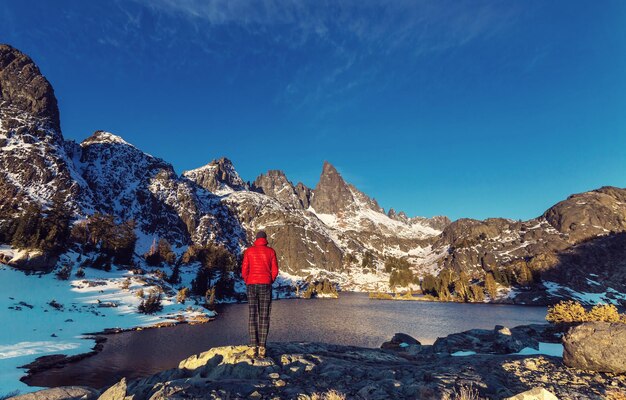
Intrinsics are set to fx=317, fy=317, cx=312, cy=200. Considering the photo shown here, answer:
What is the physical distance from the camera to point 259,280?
12.7 metres

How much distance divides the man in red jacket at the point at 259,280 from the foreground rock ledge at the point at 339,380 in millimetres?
1551

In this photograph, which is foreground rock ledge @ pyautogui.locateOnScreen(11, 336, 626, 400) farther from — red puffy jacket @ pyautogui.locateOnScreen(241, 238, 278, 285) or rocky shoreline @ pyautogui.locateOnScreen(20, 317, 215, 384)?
rocky shoreline @ pyautogui.locateOnScreen(20, 317, 215, 384)

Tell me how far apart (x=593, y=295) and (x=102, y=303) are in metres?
168

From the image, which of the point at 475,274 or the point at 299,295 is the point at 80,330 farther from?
the point at 475,274

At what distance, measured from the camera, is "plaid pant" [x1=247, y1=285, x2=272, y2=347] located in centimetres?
1288

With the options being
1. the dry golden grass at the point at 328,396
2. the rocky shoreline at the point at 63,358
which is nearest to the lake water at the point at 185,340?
the rocky shoreline at the point at 63,358

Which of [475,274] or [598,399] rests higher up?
[475,274]

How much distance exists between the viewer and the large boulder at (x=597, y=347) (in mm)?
11898

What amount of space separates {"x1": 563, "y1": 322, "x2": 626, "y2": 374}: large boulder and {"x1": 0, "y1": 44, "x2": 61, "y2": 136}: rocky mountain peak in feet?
735

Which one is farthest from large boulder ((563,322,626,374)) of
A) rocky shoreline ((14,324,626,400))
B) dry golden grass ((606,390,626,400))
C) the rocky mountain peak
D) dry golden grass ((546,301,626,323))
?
the rocky mountain peak

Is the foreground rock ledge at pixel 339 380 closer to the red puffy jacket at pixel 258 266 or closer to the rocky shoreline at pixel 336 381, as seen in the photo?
the rocky shoreline at pixel 336 381

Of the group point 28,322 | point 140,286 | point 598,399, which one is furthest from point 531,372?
point 140,286

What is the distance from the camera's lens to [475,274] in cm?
19812

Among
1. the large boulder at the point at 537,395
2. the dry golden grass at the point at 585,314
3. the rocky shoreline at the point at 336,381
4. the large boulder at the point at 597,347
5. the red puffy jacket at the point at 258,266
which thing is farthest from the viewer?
the dry golden grass at the point at 585,314
